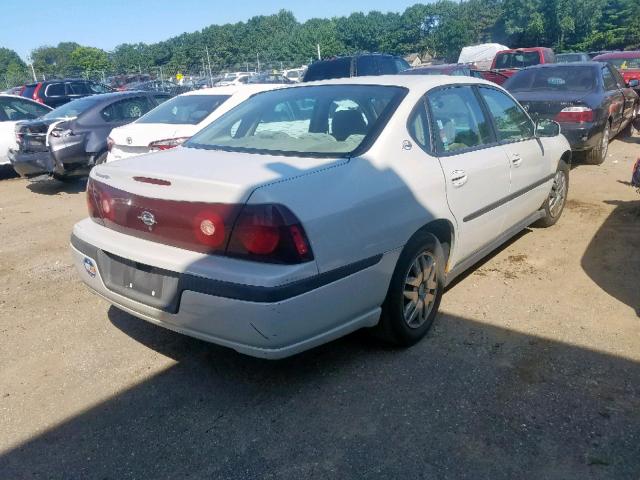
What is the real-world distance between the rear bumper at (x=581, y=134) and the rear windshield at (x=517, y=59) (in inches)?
403

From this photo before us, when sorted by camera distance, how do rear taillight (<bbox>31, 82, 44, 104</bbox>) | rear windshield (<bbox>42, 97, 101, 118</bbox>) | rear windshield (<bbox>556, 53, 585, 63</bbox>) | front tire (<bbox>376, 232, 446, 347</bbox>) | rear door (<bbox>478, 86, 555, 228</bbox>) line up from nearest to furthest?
front tire (<bbox>376, 232, 446, 347</bbox>), rear door (<bbox>478, 86, 555, 228</bbox>), rear windshield (<bbox>42, 97, 101, 118</bbox>), rear taillight (<bbox>31, 82, 44, 104</bbox>), rear windshield (<bbox>556, 53, 585, 63</bbox>)

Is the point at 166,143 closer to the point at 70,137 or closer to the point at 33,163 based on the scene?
the point at 70,137

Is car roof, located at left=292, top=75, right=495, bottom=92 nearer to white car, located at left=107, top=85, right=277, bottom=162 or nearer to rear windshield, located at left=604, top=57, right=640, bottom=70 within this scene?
white car, located at left=107, top=85, right=277, bottom=162

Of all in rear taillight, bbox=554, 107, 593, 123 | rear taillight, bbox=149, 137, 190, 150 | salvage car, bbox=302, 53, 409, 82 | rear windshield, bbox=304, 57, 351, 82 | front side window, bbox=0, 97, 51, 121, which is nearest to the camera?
rear taillight, bbox=149, 137, 190, 150

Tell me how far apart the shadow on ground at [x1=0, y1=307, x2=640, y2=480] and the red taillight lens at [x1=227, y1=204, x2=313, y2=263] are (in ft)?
2.76

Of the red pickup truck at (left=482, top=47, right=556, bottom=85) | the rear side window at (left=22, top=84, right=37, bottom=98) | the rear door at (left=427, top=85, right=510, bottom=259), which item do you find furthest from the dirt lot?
the rear side window at (left=22, top=84, right=37, bottom=98)

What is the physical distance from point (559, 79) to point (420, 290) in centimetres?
656

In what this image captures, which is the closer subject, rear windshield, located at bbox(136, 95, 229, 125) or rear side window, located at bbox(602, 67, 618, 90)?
rear windshield, located at bbox(136, 95, 229, 125)

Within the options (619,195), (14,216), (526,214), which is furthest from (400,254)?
(14,216)

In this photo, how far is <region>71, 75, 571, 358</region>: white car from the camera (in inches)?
96.7

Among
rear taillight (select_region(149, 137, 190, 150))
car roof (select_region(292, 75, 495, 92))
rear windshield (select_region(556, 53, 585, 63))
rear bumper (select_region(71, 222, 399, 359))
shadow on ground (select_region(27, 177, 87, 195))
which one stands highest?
car roof (select_region(292, 75, 495, 92))

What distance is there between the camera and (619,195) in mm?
6625

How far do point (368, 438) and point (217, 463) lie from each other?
2.25 feet

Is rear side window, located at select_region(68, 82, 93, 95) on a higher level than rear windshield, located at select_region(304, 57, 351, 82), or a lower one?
lower
